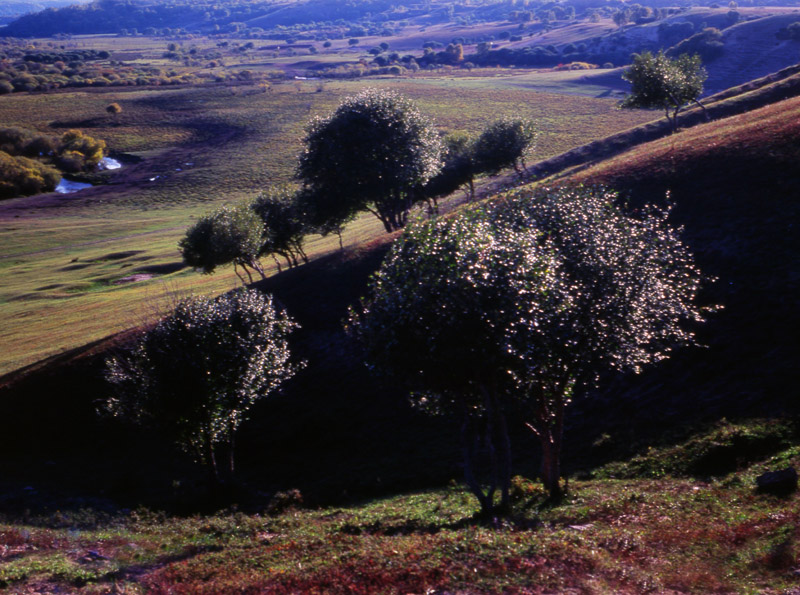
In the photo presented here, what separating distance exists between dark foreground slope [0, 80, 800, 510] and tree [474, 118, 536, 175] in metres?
16.4

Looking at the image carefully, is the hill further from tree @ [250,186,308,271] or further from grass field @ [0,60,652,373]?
grass field @ [0,60,652,373]

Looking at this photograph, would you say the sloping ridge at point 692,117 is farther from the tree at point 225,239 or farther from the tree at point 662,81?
the tree at point 225,239

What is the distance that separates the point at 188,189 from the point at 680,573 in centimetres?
11074

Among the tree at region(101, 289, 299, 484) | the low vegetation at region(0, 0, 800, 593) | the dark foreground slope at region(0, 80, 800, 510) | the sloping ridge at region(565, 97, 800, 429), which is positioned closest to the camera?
the low vegetation at region(0, 0, 800, 593)

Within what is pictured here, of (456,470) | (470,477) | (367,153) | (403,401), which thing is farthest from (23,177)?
(470,477)

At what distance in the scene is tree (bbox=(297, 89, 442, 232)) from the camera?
4553 cm

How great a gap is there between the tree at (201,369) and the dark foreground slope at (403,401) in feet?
12.0

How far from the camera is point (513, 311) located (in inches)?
570

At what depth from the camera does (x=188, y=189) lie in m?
109

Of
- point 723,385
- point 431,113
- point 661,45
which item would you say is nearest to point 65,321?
point 723,385

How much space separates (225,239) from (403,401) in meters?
24.7

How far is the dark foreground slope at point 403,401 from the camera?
22062 mm

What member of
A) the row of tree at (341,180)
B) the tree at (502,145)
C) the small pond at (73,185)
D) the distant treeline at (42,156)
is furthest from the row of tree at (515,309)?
the distant treeline at (42,156)

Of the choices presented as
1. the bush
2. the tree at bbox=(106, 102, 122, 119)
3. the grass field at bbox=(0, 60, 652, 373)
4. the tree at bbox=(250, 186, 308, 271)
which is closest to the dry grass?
the grass field at bbox=(0, 60, 652, 373)
